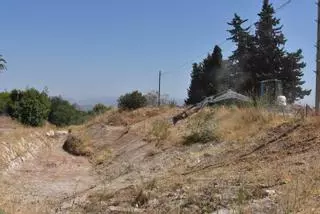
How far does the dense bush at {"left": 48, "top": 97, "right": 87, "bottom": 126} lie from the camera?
56.8 m

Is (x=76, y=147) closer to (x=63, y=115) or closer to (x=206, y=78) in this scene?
(x=63, y=115)

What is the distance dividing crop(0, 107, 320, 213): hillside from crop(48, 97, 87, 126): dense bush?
23.9 meters

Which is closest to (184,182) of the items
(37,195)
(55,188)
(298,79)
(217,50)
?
(37,195)

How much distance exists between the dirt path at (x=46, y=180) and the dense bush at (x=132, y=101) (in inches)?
481

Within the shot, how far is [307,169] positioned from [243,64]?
147ft

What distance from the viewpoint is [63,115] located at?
190 feet

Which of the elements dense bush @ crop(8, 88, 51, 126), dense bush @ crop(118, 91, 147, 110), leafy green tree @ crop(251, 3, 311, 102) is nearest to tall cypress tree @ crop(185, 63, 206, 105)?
leafy green tree @ crop(251, 3, 311, 102)

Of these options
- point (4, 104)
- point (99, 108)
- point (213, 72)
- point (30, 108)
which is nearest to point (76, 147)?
→ point (30, 108)

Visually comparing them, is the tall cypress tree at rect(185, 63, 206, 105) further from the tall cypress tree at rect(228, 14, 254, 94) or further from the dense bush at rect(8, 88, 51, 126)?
the dense bush at rect(8, 88, 51, 126)

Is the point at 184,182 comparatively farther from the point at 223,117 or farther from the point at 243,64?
the point at 243,64

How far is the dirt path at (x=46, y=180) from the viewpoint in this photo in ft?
49.1

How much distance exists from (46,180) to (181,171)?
6.97m

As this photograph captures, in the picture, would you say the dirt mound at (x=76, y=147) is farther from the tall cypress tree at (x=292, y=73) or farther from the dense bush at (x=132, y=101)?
the tall cypress tree at (x=292, y=73)

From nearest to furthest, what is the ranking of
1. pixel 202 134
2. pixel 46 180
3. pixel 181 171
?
pixel 181 171
pixel 46 180
pixel 202 134
